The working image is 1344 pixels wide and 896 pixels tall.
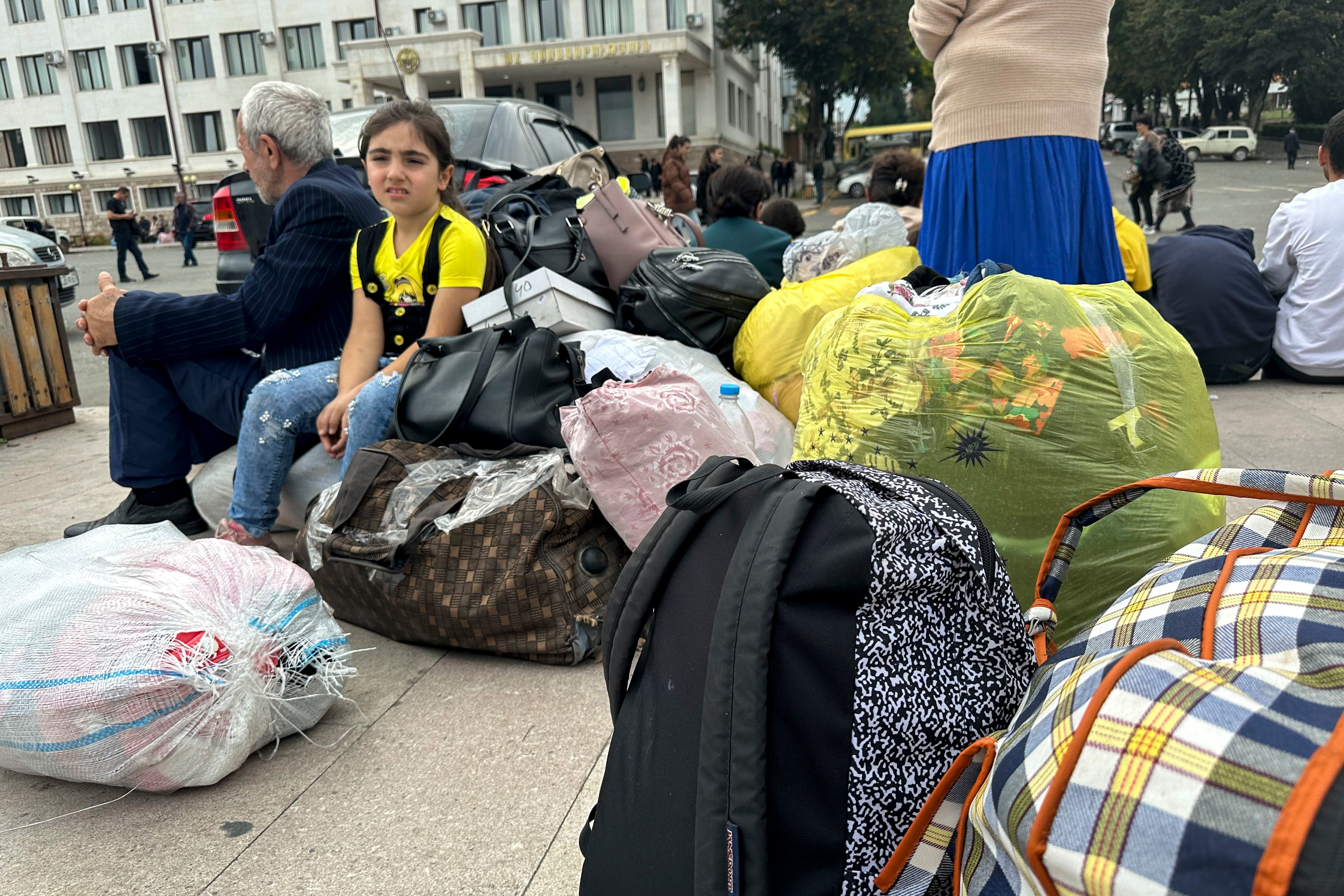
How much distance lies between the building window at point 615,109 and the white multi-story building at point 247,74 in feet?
0.20

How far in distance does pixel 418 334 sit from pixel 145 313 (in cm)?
89

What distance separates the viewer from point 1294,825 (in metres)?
0.55

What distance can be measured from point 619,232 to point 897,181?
2196mm

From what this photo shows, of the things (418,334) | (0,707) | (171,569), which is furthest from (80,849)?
(418,334)

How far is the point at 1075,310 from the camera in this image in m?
1.86

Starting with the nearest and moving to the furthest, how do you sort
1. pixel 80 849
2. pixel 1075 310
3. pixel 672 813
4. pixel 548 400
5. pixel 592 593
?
pixel 672 813 < pixel 80 849 < pixel 1075 310 < pixel 592 593 < pixel 548 400

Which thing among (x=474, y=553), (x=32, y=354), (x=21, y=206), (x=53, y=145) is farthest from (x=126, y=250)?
(x=21, y=206)

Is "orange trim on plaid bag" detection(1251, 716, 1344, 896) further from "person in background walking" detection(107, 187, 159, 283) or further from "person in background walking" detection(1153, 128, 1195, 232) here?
"person in background walking" detection(107, 187, 159, 283)

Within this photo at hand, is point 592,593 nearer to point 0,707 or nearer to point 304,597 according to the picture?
point 304,597

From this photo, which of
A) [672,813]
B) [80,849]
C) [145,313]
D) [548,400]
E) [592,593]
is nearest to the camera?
[672,813]

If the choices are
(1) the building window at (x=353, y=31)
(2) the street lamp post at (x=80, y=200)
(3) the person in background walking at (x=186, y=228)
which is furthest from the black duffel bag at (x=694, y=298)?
(2) the street lamp post at (x=80, y=200)

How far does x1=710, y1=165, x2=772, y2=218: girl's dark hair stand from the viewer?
4.85m

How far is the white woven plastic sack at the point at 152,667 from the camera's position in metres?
1.65

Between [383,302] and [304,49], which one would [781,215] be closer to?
[383,302]
